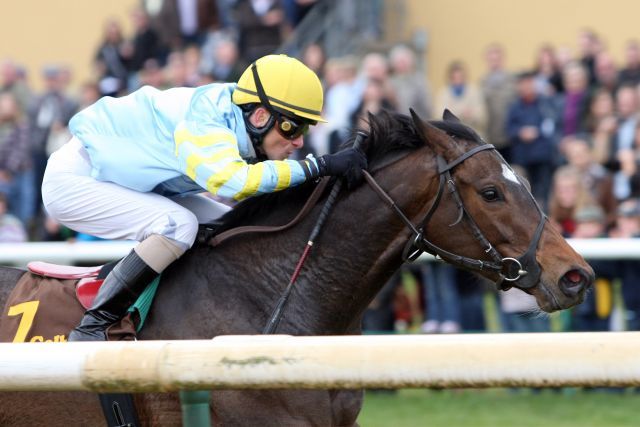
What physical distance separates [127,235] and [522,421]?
3.19m

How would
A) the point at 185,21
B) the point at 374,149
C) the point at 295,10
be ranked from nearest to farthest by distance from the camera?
the point at 374,149 < the point at 295,10 < the point at 185,21

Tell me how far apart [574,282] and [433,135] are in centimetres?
68

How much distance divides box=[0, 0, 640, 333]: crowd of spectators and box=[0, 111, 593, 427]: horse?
2.37m

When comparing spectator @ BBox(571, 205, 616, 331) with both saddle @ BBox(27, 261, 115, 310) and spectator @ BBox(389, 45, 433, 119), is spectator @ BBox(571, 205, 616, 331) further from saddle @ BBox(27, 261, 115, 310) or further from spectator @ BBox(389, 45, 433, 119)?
saddle @ BBox(27, 261, 115, 310)

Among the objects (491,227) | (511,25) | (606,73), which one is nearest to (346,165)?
(491,227)

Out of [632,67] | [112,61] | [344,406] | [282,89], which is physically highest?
[282,89]

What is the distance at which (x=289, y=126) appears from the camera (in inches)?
158

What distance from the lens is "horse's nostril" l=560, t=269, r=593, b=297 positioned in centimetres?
371

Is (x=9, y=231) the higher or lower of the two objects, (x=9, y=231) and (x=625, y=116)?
the lower

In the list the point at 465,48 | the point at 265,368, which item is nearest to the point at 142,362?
the point at 265,368

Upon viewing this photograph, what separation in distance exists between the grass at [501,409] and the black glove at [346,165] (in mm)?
2725

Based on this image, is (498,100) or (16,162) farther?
(16,162)

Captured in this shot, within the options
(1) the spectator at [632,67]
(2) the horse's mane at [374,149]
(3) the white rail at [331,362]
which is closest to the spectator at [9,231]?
(2) the horse's mane at [374,149]

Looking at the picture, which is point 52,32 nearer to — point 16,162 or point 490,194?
point 16,162
